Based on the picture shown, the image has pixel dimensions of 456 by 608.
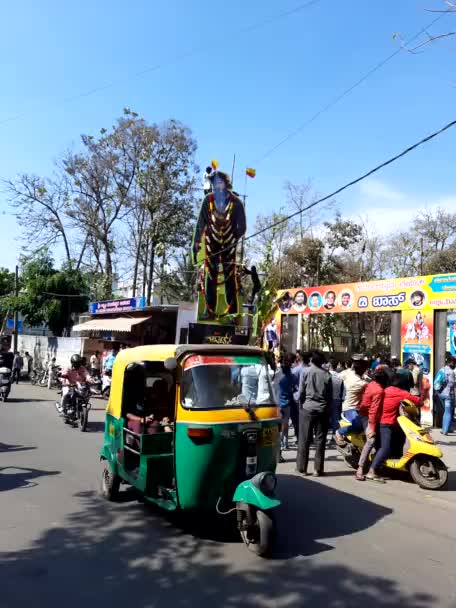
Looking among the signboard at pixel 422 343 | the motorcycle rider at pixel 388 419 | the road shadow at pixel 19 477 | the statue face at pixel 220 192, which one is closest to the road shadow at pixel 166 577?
the road shadow at pixel 19 477

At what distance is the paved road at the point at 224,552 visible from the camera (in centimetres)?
405

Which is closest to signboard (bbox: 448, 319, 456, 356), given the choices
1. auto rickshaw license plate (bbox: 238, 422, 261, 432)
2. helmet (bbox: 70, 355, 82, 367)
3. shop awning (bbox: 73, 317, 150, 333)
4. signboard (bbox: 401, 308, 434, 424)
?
signboard (bbox: 401, 308, 434, 424)

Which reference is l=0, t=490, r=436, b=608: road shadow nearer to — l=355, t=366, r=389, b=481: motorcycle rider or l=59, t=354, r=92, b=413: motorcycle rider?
l=355, t=366, r=389, b=481: motorcycle rider

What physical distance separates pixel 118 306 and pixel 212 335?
10416 millimetres

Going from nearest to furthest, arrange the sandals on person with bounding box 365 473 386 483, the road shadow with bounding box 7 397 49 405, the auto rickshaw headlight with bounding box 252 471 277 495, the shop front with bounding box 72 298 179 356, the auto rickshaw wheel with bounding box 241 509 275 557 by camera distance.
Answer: the auto rickshaw wheel with bounding box 241 509 275 557 → the auto rickshaw headlight with bounding box 252 471 277 495 → the sandals on person with bounding box 365 473 386 483 → the road shadow with bounding box 7 397 49 405 → the shop front with bounding box 72 298 179 356

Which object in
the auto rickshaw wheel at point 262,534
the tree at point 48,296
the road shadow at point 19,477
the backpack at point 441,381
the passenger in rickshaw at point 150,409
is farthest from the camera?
the tree at point 48,296

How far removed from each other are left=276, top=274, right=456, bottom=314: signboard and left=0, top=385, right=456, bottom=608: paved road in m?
7.52

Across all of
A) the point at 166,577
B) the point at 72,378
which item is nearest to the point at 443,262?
the point at 72,378

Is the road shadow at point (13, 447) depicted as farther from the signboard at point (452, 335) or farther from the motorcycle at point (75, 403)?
the signboard at point (452, 335)

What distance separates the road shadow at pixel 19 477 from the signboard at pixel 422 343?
968 centimetres

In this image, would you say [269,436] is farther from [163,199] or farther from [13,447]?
[163,199]

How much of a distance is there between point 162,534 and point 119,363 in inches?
86.7

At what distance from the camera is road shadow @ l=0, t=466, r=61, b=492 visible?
23.2 ft

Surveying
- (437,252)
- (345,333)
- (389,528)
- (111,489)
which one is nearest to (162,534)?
(111,489)
